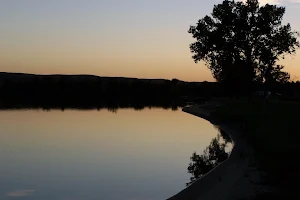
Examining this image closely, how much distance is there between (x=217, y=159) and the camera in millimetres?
22281

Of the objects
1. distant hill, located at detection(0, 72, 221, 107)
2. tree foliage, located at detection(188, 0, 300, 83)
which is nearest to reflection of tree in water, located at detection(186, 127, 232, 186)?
tree foliage, located at detection(188, 0, 300, 83)

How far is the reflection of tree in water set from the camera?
19147 mm

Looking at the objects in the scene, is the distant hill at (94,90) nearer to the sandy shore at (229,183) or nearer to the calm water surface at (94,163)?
the calm water surface at (94,163)

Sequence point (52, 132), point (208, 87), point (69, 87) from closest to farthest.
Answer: point (52, 132) → point (208, 87) → point (69, 87)

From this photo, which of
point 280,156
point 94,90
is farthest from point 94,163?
point 94,90

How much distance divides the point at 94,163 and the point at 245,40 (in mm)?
35482

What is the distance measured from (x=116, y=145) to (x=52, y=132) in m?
9.27

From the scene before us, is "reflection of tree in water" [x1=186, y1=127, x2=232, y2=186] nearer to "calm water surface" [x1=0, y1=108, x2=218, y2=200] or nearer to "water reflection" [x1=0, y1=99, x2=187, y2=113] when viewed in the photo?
"calm water surface" [x1=0, y1=108, x2=218, y2=200]

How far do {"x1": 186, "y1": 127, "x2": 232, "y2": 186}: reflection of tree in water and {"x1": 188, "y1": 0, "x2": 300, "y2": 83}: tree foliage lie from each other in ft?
74.7

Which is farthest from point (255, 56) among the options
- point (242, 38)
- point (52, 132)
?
point (52, 132)

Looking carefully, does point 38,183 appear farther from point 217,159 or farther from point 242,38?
point 242,38

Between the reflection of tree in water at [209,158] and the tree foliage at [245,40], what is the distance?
2276cm

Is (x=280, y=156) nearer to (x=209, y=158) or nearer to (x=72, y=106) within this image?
(x=209, y=158)

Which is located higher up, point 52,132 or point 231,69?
point 231,69
